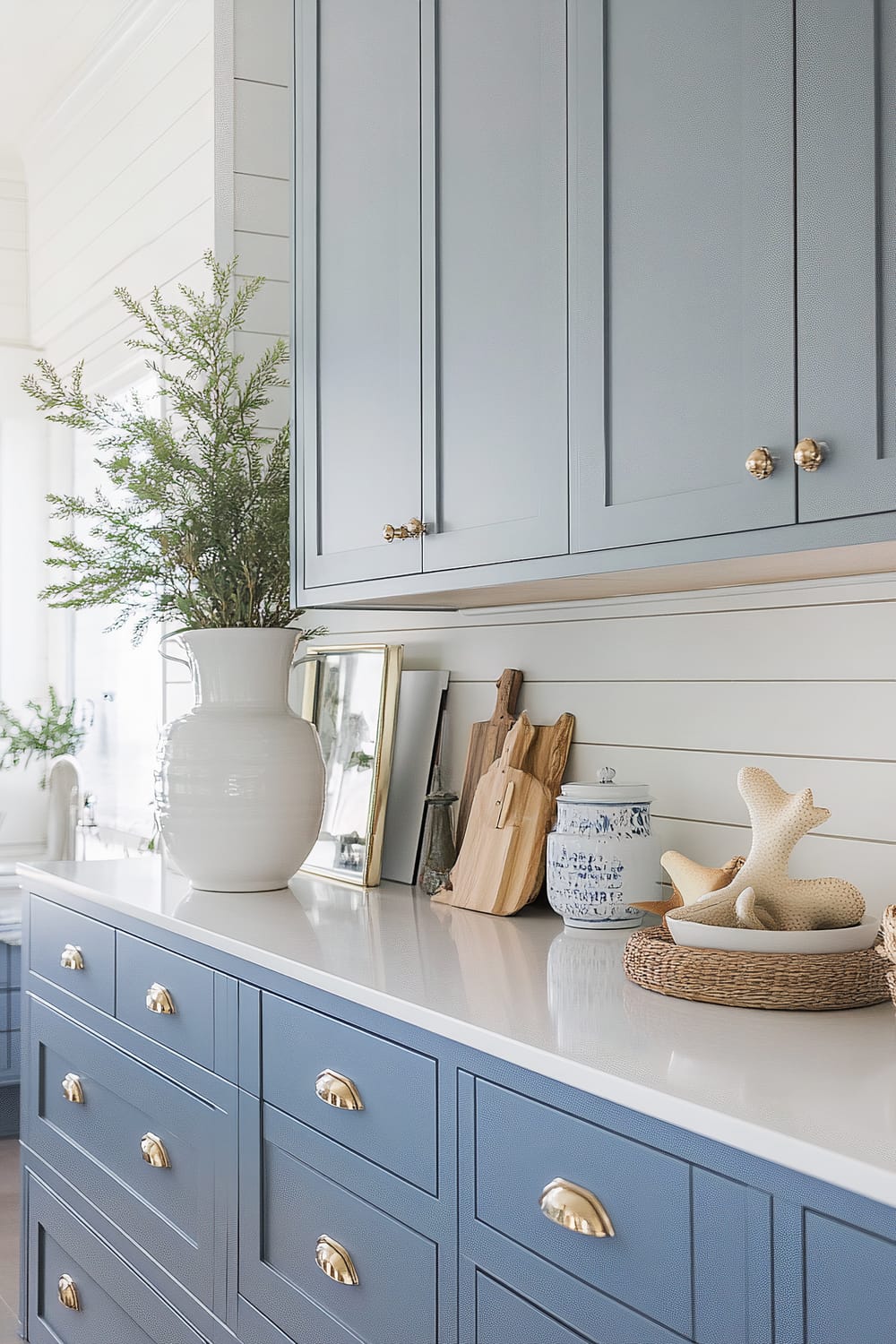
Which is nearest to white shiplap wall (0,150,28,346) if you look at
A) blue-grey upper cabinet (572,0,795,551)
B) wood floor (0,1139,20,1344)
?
wood floor (0,1139,20,1344)

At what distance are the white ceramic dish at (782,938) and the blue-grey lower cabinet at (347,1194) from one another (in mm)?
260

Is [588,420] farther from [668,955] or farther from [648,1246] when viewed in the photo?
[648,1246]

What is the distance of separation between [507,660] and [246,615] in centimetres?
49

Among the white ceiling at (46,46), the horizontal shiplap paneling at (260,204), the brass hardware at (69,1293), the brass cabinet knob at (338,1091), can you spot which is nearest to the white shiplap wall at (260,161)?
the horizontal shiplap paneling at (260,204)

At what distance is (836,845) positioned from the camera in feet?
5.16

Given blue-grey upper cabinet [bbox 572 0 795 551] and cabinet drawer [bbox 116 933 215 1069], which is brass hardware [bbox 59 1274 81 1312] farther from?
blue-grey upper cabinet [bbox 572 0 795 551]

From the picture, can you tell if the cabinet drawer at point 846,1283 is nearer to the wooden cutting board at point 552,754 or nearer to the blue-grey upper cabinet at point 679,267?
the blue-grey upper cabinet at point 679,267

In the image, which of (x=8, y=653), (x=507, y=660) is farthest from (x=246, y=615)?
(x=8, y=653)

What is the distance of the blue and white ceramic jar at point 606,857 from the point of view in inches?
67.7

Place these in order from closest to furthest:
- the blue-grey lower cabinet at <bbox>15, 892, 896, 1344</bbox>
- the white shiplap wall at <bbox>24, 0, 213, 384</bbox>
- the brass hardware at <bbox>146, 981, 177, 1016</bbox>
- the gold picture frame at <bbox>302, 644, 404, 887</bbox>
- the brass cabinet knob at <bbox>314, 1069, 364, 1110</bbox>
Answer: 1. the blue-grey lower cabinet at <bbox>15, 892, 896, 1344</bbox>
2. the brass cabinet knob at <bbox>314, 1069, 364, 1110</bbox>
3. the brass hardware at <bbox>146, 981, 177, 1016</bbox>
4. the gold picture frame at <bbox>302, 644, 404, 887</bbox>
5. the white shiplap wall at <bbox>24, 0, 213, 384</bbox>

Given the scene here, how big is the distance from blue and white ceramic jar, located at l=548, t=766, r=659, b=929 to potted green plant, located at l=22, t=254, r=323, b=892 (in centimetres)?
61

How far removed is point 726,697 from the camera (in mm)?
1742

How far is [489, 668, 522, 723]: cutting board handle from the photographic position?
2.12m

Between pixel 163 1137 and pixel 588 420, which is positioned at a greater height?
pixel 588 420
